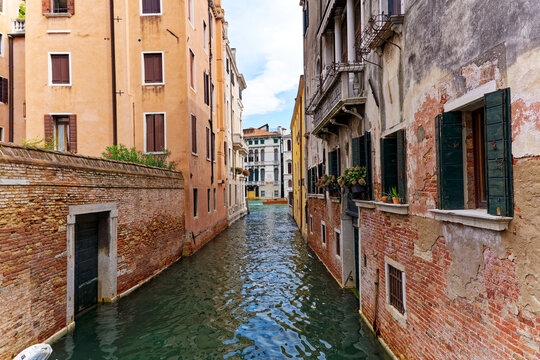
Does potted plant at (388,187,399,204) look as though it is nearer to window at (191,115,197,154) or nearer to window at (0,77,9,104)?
window at (191,115,197,154)

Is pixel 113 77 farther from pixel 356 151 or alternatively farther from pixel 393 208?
pixel 393 208

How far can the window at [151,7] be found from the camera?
1509 centimetres

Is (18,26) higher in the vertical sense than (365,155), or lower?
higher

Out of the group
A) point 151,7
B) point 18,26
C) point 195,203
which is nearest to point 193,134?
point 195,203

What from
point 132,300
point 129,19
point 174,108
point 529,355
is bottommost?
point 132,300

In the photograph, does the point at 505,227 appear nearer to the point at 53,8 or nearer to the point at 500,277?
the point at 500,277

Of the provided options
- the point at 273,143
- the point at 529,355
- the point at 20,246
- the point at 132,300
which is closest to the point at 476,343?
the point at 529,355

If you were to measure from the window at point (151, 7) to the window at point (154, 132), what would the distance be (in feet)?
14.8

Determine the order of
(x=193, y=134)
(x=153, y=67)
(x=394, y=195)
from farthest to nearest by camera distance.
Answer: (x=193, y=134) → (x=153, y=67) → (x=394, y=195)

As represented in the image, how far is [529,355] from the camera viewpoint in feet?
9.03

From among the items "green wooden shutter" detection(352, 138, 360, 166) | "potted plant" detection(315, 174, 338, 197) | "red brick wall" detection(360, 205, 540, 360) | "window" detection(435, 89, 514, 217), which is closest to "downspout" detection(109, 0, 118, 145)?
"potted plant" detection(315, 174, 338, 197)

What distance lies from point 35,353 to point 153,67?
13177 millimetres

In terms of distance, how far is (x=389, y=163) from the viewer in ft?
19.3

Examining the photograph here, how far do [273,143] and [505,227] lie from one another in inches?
2472
